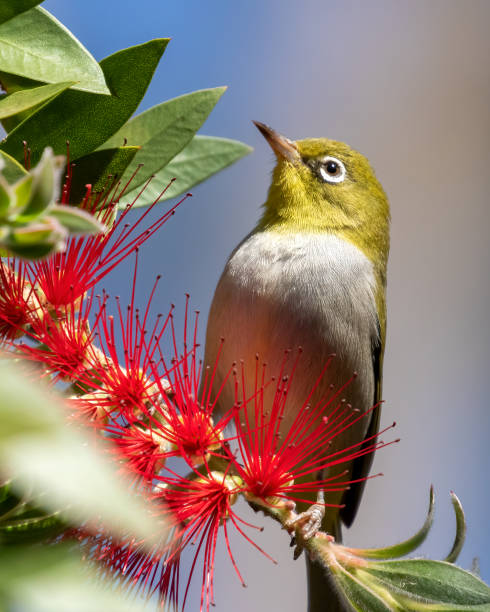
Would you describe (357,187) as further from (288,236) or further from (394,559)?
(394,559)

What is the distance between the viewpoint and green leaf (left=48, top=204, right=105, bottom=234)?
0.59 metres

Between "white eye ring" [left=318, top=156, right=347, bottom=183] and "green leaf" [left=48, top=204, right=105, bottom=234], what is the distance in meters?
2.82

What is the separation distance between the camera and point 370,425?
3459 millimetres

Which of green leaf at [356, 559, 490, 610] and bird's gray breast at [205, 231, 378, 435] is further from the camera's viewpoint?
bird's gray breast at [205, 231, 378, 435]

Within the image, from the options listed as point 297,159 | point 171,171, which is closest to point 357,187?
point 297,159

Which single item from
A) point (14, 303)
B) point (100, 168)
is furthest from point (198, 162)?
point (14, 303)

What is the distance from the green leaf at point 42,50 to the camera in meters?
1.35

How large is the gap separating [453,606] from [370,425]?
196cm

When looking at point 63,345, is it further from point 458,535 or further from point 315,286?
point 315,286

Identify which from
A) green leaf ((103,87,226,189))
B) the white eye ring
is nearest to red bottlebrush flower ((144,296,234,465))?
green leaf ((103,87,226,189))

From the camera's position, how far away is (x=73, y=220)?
60 centimetres

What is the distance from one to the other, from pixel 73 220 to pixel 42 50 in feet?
2.96

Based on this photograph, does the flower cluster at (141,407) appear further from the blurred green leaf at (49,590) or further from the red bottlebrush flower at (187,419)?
the blurred green leaf at (49,590)

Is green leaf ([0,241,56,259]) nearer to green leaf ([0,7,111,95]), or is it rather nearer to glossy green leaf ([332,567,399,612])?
green leaf ([0,7,111,95])
